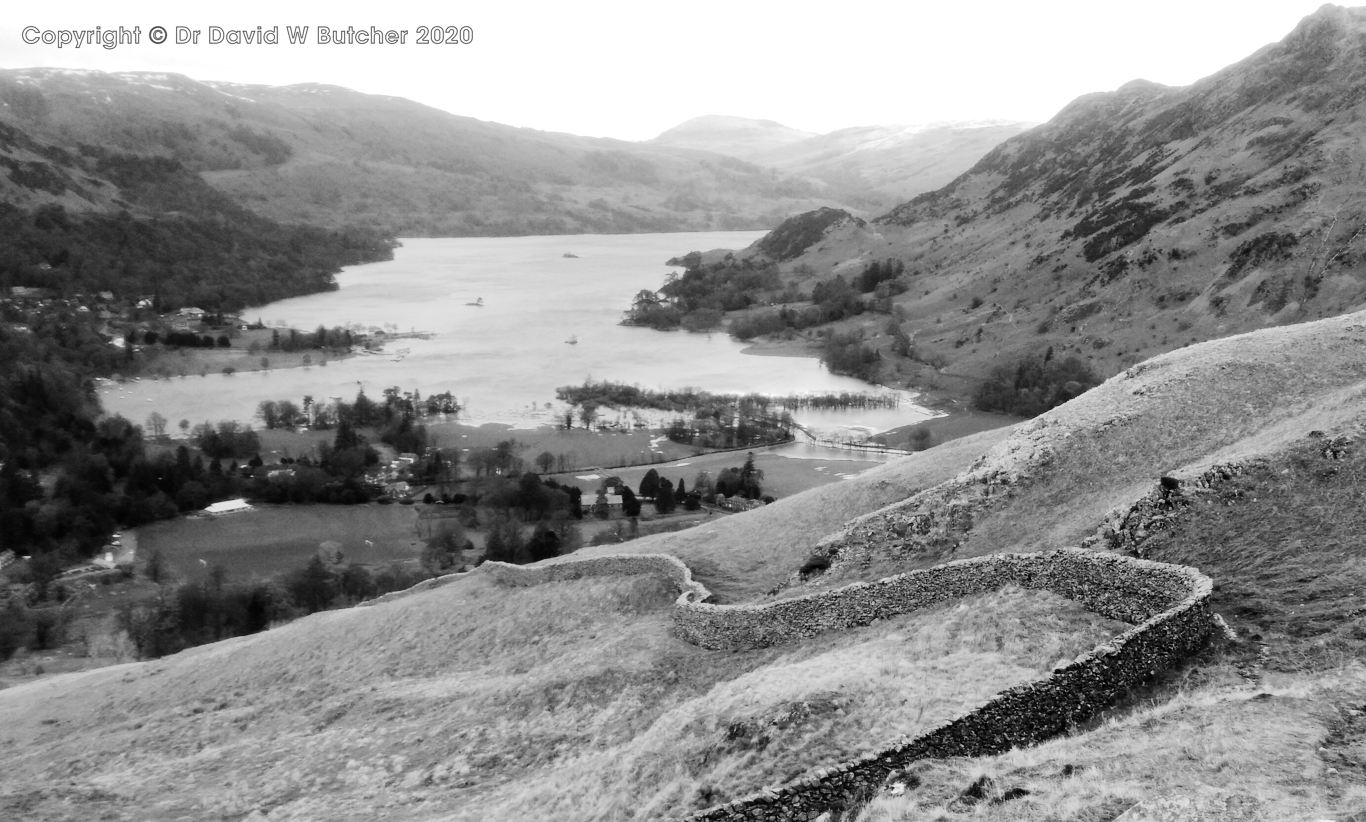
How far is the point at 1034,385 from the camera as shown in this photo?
374 ft

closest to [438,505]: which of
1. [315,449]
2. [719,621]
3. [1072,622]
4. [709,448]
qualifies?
[315,449]

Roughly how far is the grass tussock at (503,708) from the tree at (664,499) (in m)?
45.6

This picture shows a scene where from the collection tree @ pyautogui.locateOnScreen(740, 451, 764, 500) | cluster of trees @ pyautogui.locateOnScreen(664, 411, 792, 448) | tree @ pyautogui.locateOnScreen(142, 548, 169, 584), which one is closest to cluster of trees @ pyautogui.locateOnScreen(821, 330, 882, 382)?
cluster of trees @ pyautogui.locateOnScreen(664, 411, 792, 448)

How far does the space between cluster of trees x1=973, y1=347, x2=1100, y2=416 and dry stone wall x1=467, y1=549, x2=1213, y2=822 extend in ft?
290

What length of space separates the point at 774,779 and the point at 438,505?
3203 inches

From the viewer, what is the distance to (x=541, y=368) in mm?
165000

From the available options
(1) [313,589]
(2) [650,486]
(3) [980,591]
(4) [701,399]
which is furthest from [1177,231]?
(3) [980,591]

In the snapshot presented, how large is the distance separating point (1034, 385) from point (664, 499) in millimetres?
53820

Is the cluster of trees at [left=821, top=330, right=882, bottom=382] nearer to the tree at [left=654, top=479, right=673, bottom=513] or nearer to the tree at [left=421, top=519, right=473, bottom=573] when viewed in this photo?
the tree at [left=654, top=479, right=673, bottom=513]

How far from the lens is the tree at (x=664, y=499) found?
277 ft

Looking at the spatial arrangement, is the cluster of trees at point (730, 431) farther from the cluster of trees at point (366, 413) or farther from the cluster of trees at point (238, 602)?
the cluster of trees at point (238, 602)

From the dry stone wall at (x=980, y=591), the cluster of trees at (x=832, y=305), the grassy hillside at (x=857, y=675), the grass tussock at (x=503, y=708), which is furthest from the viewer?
the cluster of trees at (x=832, y=305)

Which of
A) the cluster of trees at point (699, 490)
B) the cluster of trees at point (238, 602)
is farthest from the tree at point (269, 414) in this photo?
the cluster of trees at point (699, 490)

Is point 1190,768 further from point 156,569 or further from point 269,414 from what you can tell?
point 269,414
